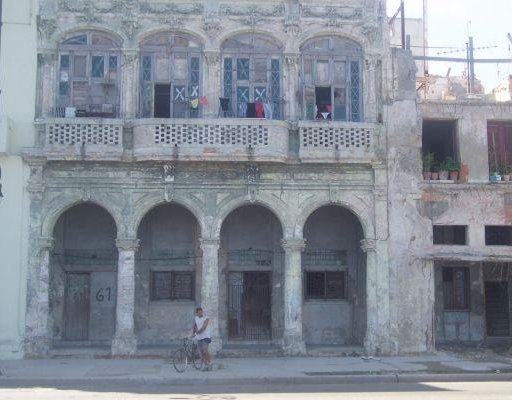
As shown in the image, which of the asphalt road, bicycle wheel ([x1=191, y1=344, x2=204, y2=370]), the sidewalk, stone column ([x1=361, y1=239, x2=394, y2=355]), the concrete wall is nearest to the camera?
the asphalt road

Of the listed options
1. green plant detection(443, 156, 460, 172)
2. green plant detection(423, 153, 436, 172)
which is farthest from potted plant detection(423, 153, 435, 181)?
green plant detection(443, 156, 460, 172)

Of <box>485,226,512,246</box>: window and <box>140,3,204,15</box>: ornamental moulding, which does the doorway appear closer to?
<box>485,226,512,246</box>: window

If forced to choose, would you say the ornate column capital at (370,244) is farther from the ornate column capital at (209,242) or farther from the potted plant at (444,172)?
the ornate column capital at (209,242)

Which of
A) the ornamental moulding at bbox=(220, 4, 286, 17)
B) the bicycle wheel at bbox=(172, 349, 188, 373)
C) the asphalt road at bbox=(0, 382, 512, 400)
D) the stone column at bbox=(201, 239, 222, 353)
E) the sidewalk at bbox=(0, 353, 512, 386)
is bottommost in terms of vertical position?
the asphalt road at bbox=(0, 382, 512, 400)

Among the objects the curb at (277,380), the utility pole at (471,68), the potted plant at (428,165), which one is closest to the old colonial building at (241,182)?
the potted plant at (428,165)

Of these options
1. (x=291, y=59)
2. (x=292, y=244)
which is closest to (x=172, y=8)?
(x=291, y=59)

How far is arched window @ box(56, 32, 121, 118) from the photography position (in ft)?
65.7

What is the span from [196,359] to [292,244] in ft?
14.1

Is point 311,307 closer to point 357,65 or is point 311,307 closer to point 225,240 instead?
point 225,240

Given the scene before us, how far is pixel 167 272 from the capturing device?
21.6m

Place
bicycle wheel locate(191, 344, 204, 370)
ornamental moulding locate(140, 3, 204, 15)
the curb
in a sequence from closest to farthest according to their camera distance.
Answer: the curb
bicycle wheel locate(191, 344, 204, 370)
ornamental moulding locate(140, 3, 204, 15)

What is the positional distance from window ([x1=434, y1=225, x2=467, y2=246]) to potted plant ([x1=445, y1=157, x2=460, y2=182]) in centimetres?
162

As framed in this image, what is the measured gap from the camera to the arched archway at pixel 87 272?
21125 mm

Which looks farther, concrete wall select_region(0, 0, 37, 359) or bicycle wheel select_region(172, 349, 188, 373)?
concrete wall select_region(0, 0, 37, 359)
